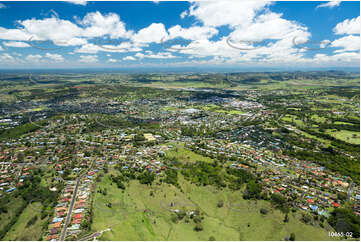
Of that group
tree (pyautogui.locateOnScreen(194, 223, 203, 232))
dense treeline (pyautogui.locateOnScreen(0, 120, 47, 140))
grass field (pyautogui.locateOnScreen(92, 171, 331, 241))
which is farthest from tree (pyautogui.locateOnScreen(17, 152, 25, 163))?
tree (pyautogui.locateOnScreen(194, 223, 203, 232))

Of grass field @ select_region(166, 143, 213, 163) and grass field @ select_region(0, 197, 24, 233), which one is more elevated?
grass field @ select_region(166, 143, 213, 163)

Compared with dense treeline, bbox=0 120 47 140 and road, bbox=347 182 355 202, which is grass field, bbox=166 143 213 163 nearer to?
road, bbox=347 182 355 202

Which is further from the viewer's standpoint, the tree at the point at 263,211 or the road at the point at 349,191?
the road at the point at 349,191

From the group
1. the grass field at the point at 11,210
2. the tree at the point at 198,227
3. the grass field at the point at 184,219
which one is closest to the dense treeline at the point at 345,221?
the grass field at the point at 184,219

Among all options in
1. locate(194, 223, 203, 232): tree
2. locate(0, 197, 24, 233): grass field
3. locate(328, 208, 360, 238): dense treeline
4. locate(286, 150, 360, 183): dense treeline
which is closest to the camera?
locate(328, 208, 360, 238): dense treeline

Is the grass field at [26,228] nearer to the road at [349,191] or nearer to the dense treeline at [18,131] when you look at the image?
Result: the dense treeline at [18,131]

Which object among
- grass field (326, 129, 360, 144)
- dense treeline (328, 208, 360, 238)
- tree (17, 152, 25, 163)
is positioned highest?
grass field (326, 129, 360, 144)

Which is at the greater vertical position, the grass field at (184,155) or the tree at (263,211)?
the grass field at (184,155)
